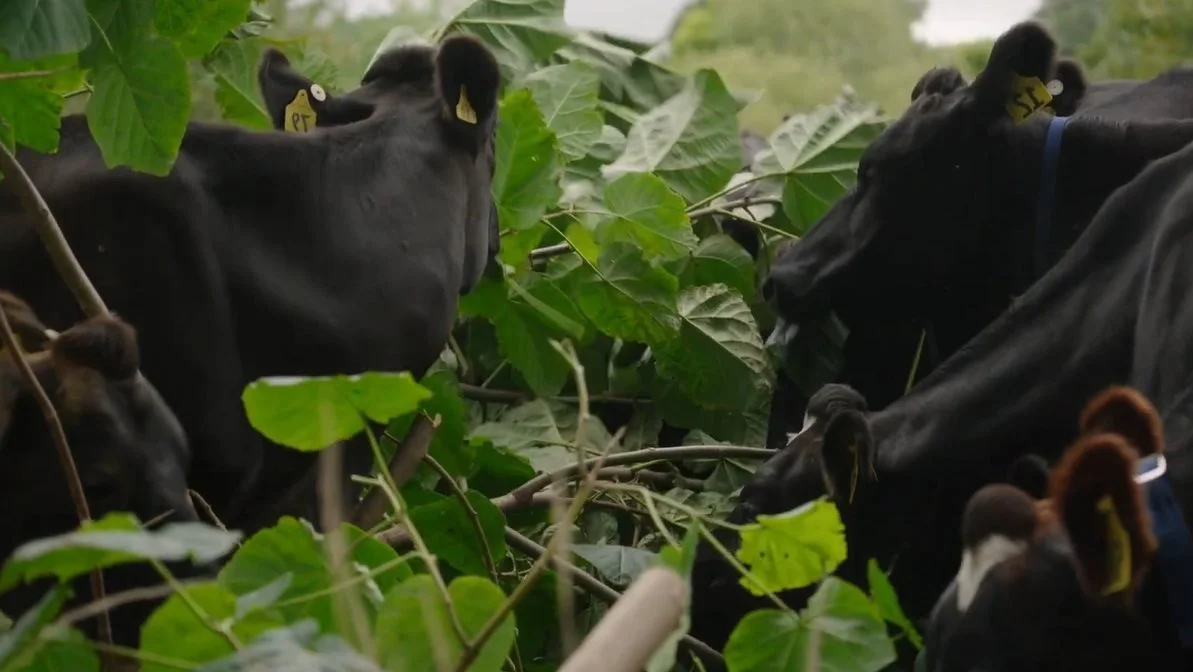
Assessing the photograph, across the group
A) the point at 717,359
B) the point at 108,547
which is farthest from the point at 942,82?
the point at 108,547

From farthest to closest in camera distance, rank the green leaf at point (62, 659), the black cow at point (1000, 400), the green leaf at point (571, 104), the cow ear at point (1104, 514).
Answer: the green leaf at point (571, 104) < the black cow at point (1000, 400) < the cow ear at point (1104, 514) < the green leaf at point (62, 659)

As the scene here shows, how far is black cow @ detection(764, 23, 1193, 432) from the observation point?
2008mm

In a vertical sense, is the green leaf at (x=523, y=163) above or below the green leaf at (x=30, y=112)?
below

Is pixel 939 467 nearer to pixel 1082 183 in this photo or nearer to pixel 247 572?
pixel 1082 183

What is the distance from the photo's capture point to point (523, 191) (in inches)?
86.3

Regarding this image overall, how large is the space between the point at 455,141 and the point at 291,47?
639 mm

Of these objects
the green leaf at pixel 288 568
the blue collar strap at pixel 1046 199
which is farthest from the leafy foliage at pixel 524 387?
the blue collar strap at pixel 1046 199

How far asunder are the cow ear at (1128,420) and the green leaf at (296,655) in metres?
0.62

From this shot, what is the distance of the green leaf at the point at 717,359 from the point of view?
2.26m

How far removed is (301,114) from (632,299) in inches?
21.2

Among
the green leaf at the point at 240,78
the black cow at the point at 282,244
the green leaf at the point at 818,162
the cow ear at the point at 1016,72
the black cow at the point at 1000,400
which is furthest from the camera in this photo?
the green leaf at the point at 818,162

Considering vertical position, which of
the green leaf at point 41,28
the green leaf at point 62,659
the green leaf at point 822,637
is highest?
the green leaf at point 41,28

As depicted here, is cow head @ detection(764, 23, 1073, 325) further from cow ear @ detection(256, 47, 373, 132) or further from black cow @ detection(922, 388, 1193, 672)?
black cow @ detection(922, 388, 1193, 672)

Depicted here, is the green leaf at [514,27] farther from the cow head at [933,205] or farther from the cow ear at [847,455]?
the cow ear at [847,455]
